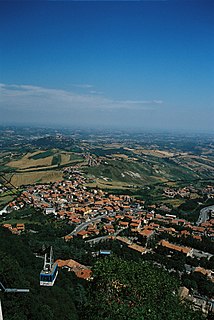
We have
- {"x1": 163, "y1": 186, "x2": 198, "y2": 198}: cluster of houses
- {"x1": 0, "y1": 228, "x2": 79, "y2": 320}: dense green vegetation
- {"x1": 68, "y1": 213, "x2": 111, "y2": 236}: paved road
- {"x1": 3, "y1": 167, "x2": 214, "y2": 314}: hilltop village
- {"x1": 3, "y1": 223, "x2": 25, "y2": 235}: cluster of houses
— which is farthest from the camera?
{"x1": 163, "y1": 186, "x2": 198, "y2": 198}: cluster of houses

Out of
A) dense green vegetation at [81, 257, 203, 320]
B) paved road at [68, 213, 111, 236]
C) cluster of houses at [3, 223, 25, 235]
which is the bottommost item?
paved road at [68, 213, 111, 236]

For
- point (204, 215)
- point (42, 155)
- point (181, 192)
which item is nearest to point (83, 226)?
point (204, 215)

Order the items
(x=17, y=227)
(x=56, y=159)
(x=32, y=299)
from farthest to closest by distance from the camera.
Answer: (x=56, y=159) < (x=17, y=227) < (x=32, y=299)

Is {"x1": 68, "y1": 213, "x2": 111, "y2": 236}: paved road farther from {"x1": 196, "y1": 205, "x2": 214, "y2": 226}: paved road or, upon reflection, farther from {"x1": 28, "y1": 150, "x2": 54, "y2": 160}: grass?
{"x1": 28, "y1": 150, "x2": 54, "y2": 160}: grass

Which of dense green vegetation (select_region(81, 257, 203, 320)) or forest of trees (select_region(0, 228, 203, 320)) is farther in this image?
forest of trees (select_region(0, 228, 203, 320))

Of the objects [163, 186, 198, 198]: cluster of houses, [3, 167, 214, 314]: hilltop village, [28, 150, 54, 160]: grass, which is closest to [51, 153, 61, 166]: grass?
[28, 150, 54, 160]: grass

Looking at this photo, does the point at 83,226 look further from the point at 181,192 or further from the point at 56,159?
the point at 56,159

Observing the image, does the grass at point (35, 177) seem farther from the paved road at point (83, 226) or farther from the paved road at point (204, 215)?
the paved road at point (204, 215)

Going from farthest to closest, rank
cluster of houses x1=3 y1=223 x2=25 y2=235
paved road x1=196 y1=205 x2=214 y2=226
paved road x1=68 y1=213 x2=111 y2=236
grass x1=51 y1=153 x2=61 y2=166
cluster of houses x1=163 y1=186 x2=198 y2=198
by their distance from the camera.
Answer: grass x1=51 y1=153 x2=61 y2=166 → cluster of houses x1=163 y1=186 x2=198 y2=198 → paved road x1=196 y1=205 x2=214 y2=226 → paved road x1=68 y1=213 x2=111 y2=236 → cluster of houses x1=3 y1=223 x2=25 y2=235

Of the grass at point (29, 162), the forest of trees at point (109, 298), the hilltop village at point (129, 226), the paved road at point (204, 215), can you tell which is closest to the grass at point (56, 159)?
the grass at point (29, 162)
